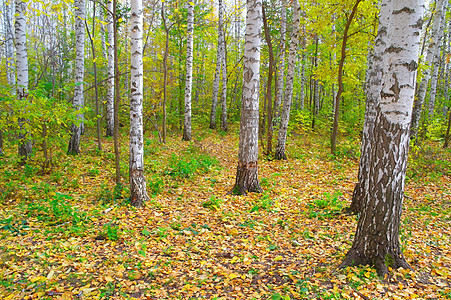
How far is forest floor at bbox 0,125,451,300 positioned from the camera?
3174 mm

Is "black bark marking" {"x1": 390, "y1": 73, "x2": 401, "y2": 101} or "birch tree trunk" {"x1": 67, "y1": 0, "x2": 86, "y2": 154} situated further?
"birch tree trunk" {"x1": 67, "y1": 0, "x2": 86, "y2": 154}

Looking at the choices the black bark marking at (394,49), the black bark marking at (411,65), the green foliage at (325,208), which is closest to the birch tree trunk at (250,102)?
the green foliage at (325,208)

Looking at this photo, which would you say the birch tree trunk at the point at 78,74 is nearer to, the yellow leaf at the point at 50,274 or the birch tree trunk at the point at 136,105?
the birch tree trunk at the point at 136,105

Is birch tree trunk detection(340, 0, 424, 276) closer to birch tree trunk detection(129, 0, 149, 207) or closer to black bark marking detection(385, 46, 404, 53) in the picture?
black bark marking detection(385, 46, 404, 53)

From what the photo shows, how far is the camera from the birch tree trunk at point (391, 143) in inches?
113

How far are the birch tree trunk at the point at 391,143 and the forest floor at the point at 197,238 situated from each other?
1.00 feet

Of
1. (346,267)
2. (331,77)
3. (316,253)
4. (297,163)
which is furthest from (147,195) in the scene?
(331,77)

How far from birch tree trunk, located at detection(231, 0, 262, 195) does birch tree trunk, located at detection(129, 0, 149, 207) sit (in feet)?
7.54

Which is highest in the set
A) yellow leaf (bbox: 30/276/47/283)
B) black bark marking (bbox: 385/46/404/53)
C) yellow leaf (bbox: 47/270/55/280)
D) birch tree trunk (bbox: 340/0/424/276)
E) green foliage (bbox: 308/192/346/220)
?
black bark marking (bbox: 385/46/404/53)

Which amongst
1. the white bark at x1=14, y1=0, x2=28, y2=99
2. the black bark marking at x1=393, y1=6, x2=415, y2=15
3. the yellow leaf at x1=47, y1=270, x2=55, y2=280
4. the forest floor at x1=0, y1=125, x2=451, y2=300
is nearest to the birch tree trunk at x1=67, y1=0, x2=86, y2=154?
the forest floor at x1=0, y1=125, x2=451, y2=300

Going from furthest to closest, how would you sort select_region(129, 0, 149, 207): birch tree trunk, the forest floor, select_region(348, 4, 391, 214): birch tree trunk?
1. select_region(129, 0, 149, 207): birch tree trunk
2. select_region(348, 4, 391, 214): birch tree trunk
3. the forest floor

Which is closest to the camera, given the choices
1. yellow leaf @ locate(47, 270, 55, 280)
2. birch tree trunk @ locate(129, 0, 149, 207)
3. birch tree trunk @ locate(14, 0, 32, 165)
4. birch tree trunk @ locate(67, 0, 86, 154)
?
yellow leaf @ locate(47, 270, 55, 280)

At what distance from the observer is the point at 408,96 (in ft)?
9.54

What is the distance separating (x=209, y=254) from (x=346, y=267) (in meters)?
1.94
